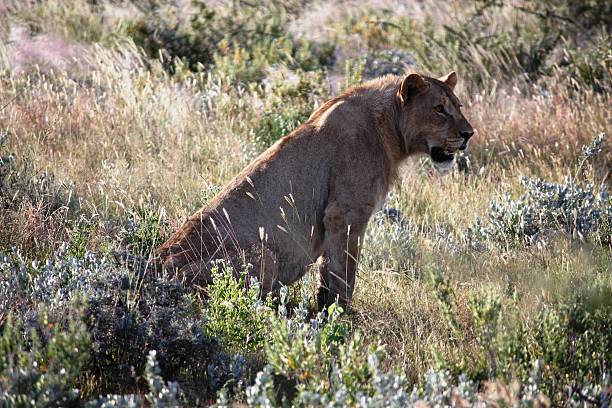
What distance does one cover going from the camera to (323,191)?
6.45 meters

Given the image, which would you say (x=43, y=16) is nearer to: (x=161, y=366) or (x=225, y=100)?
(x=225, y=100)

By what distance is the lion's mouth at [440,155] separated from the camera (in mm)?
6938

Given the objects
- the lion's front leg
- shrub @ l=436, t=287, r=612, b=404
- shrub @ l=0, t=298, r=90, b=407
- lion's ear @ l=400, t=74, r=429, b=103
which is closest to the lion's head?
lion's ear @ l=400, t=74, r=429, b=103

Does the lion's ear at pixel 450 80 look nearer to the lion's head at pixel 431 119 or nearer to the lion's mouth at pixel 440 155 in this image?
the lion's head at pixel 431 119

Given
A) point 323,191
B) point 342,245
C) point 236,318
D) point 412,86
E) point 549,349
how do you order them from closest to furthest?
point 549,349, point 236,318, point 342,245, point 323,191, point 412,86

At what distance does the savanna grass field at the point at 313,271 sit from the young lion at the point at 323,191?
0.23 meters

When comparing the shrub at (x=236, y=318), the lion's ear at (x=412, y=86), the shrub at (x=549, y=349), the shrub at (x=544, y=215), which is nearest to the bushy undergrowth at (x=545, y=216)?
the shrub at (x=544, y=215)

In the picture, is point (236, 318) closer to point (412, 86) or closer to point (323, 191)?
point (323, 191)

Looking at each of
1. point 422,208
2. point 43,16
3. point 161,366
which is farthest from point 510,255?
point 43,16

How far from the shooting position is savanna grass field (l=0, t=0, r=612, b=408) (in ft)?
14.1

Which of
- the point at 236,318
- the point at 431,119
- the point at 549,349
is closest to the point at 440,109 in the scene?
the point at 431,119

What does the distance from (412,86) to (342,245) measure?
1420 millimetres

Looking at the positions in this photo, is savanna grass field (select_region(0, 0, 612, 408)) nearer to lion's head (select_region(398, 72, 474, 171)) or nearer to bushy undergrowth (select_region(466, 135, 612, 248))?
bushy undergrowth (select_region(466, 135, 612, 248))

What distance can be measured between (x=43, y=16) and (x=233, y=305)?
13.3 meters
